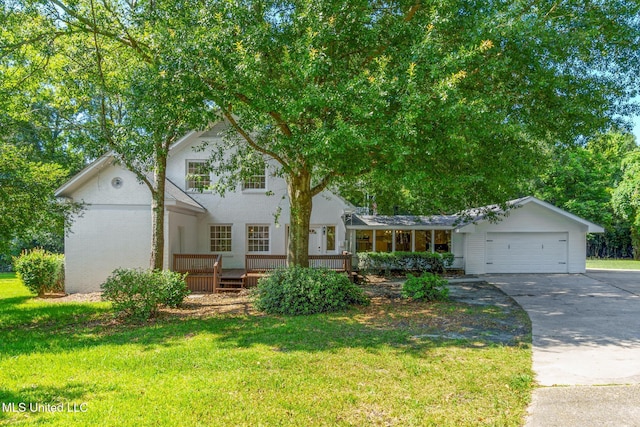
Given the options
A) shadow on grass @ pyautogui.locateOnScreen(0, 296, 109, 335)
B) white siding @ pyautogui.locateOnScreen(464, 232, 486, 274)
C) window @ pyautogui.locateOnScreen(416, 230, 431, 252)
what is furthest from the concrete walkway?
shadow on grass @ pyautogui.locateOnScreen(0, 296, 109, 335)

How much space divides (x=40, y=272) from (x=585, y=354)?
51.8 ft

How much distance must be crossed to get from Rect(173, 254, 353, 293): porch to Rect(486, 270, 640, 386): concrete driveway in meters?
5.89

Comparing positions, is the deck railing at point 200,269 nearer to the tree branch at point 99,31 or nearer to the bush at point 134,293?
the bush at point 134,293

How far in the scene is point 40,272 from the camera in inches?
549

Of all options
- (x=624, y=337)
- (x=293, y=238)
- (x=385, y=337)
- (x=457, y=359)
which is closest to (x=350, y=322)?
(x=385, y=337)

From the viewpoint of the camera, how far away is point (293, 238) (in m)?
12.3

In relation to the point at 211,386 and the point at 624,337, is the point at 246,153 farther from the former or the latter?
the point at 624,337

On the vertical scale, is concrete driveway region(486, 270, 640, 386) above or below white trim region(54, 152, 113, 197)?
below

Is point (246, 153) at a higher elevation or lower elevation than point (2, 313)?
higher

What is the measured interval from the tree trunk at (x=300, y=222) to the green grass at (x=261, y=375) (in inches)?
132

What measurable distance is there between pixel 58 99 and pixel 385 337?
42.6ft

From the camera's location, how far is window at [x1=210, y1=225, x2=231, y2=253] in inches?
690

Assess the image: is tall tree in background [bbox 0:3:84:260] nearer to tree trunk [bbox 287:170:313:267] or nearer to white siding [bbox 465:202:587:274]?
tree trunk [bbox 287:170:313:267]

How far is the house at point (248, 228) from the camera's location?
14.1m
